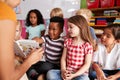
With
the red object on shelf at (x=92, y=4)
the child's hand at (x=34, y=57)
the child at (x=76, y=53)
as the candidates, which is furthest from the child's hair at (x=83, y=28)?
the red object on shelf at (x=92, y=4)

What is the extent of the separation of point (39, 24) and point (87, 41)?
1.42 metres

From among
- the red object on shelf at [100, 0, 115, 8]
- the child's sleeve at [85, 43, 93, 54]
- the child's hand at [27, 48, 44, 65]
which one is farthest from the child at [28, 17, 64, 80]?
the red object on shelf at [100, 0, 115, 8]

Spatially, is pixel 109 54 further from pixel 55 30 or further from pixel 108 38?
pixel 55 30

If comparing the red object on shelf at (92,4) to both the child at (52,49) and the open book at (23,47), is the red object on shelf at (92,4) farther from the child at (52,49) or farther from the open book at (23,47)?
the open book at (23,47)

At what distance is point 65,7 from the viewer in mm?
4578

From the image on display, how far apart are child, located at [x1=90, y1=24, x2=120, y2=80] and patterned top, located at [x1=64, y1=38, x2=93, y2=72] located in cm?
18

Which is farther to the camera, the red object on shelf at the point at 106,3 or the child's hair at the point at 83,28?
the red object on shelf at the point at 106,3

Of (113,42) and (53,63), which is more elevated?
(113,42)

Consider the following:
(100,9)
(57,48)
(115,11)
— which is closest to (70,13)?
(100,9)

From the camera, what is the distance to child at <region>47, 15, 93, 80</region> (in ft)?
5.99

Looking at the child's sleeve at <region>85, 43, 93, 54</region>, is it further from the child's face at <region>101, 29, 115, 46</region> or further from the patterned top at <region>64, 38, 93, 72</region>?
the child's face at <region>101, 29, 115, 46</region>

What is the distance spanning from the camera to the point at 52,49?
2.05 m

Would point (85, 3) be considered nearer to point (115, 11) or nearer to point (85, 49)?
point (115, 11)

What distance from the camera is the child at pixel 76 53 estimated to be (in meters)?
1.83
